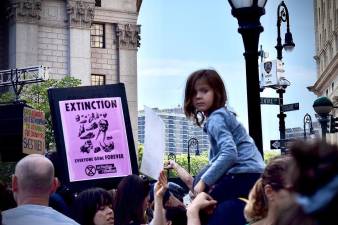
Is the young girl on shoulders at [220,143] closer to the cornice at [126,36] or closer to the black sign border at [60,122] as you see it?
the black sign border at [60,122]

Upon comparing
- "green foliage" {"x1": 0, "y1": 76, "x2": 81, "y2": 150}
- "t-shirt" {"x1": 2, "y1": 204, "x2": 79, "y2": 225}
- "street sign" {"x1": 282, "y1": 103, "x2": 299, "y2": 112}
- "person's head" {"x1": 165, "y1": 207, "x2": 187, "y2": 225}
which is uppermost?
"green foliage" {"x1": 0, "y1": 76, "x2": 81, "y2": 150}

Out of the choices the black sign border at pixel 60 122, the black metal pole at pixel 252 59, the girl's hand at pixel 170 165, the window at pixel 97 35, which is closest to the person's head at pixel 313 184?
the girl's hand at pixel 170 165

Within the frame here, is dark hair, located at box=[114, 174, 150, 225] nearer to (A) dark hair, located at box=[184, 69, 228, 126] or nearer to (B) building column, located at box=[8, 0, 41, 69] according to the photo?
(A) dark hair, located at box=[184, 69, 228, 126]

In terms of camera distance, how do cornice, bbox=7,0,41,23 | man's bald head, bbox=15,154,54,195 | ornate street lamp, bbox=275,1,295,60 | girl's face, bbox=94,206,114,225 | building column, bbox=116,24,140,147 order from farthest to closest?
building column, bbox=116,24,140,147 < cornice, bbox=7,0,41,23 < ornate street lamp, bbox=275,1,295,60 < girl's face, bbox=94,206,114,225 < man's bald head, bbox=15,154,54,195

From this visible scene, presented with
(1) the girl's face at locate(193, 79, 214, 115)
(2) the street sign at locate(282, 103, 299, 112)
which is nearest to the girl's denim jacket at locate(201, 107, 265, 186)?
(1) the girl's face at locate(193, 79, 214, 115)

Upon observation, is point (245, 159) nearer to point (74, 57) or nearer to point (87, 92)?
point (87, 92)

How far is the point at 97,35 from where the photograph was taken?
2470 inches

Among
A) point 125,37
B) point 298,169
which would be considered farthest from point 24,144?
point 125,37

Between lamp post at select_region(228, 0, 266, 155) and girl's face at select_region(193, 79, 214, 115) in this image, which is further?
lamp post at select_region(228, 0, 266, 155)

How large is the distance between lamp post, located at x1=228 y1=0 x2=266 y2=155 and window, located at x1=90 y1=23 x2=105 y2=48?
5576cm

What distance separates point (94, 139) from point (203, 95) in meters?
3.48

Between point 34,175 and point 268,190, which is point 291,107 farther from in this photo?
point 268,190

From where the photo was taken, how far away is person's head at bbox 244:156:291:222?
323 cm

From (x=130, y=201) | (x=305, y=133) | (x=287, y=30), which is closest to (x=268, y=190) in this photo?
(x=130, y=201)
